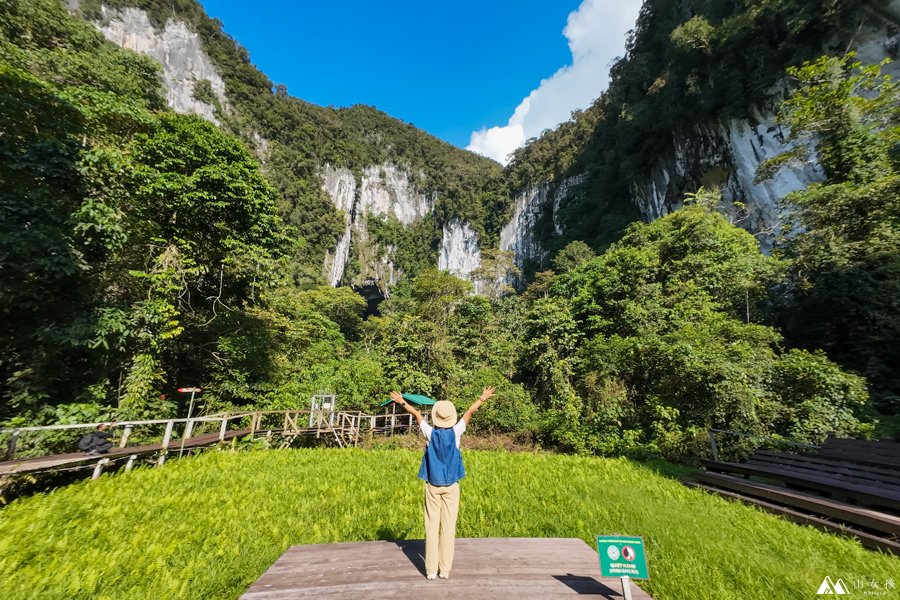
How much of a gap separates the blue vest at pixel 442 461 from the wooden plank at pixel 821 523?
17.1ft

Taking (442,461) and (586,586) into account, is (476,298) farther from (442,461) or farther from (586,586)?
(586,586)

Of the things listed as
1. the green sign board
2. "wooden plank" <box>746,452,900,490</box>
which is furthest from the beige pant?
"wooden plank" <box>746,452,900,490</box>

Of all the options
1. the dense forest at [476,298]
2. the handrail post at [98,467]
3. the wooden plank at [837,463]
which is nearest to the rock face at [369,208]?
the dense forest at [476,298]

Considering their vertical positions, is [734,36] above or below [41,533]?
above

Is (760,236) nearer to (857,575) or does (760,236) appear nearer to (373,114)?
(857,575)

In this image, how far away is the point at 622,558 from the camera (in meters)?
2.06

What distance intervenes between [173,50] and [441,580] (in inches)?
2922

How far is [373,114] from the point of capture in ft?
305

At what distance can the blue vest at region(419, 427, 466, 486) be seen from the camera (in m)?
2.89

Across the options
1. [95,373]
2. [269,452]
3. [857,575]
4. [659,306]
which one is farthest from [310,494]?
[659,306]

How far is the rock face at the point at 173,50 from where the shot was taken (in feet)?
150

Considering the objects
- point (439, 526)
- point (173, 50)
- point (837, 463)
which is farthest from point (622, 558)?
point (173, 50)

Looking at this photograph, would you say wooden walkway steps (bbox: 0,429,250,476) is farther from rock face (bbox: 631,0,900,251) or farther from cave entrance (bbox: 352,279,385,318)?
cave entrance (bbox: 352,279,385,318)

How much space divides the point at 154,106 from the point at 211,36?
182 ft
